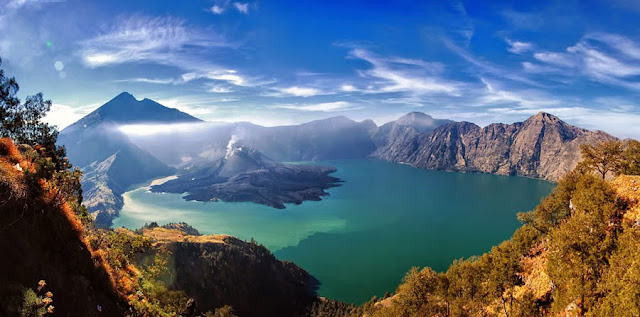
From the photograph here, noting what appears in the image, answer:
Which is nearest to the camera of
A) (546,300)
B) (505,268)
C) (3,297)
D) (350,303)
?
(3,297)

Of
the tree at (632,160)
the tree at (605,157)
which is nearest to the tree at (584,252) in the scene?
the tree at (632,160)

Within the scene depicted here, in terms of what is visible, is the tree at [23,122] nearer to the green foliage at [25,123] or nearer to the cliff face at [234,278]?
the green foliage at [25,123]

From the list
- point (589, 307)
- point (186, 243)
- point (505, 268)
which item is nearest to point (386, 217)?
point (186, 243)

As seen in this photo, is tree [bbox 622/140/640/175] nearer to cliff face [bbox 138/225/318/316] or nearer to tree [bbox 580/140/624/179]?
tree [bbox 580/140/624/179]

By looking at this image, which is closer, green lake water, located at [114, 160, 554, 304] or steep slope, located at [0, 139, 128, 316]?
steep slope, located at [0, 139, 128, 316]

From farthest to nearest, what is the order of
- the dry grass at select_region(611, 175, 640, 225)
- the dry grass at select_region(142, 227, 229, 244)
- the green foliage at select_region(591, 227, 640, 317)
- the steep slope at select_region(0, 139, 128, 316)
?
the dry grass at select_region(142, 227, 229, 244)
the dry grass at select_region(611, 175, 640, 225)
the green foliage at select_region(591, 227, 640, 317)
the steep slope at select_region(0, 139, 128, 316)

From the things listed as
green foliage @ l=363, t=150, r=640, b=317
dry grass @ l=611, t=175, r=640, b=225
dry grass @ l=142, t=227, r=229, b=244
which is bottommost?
dry grass @ l=142, t=227, r=229, b=244

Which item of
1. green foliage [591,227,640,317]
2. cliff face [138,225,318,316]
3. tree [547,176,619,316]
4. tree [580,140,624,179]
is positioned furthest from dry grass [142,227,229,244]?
tree [580,140,624,179]

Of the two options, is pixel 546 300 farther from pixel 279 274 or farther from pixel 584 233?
pixel 279 274
